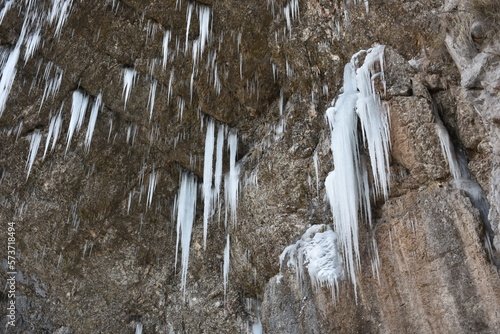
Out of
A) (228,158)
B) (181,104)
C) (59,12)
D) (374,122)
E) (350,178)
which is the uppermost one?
(59,12)

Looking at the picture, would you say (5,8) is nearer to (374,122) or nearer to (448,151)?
(374,122)

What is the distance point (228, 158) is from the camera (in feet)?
25.4

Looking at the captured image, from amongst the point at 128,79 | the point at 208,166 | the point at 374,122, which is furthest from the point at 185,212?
the point at 374,122

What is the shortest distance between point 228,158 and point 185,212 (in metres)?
1.15

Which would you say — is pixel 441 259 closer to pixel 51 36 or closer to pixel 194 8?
pixel 194 8

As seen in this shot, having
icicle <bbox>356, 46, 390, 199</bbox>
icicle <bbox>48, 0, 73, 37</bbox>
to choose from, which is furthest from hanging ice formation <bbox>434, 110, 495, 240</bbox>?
icicle <bbox>48, 0, 73, 37</bbox>

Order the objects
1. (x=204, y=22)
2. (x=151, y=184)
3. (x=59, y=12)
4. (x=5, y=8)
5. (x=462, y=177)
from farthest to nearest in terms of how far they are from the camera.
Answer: (x=151, y=184), (x=5, y=8), (x=59, y=12), (x=204, y=22), (x=462, y=177)

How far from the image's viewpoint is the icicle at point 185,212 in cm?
793

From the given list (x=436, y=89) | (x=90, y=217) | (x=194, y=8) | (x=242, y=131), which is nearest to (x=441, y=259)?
(x=436, y=89)

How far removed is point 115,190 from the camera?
8.12 meters

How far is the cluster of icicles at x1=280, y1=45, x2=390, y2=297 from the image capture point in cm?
499

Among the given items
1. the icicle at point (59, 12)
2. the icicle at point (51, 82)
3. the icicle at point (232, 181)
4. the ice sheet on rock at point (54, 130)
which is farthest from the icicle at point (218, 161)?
the icicle at point (59, 12)

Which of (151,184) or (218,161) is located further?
(151,184)

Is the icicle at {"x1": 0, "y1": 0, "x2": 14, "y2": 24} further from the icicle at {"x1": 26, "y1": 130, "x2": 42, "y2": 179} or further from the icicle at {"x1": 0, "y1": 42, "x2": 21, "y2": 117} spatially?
the icicle at {"x1": 26, "y1": 130, "x2": 42, "y2": 179}
